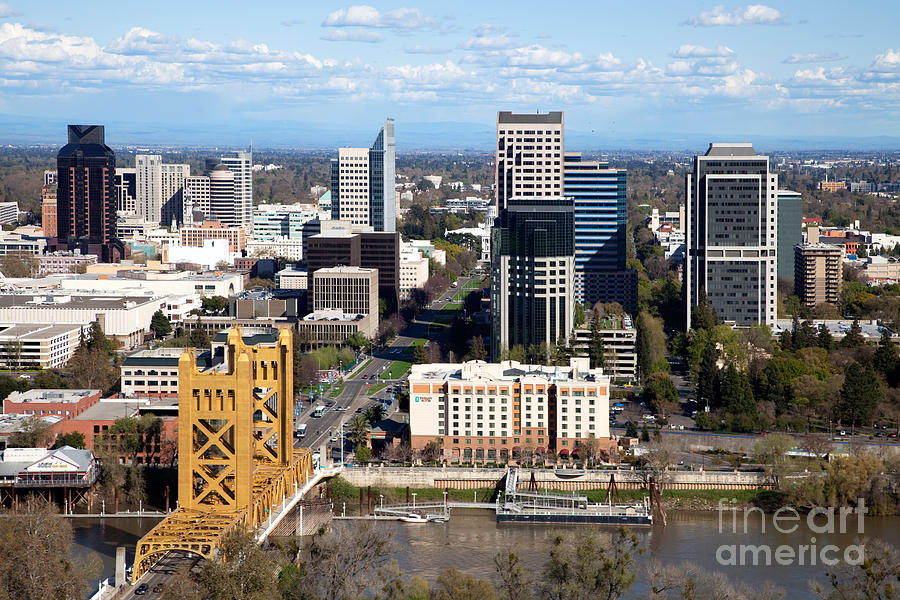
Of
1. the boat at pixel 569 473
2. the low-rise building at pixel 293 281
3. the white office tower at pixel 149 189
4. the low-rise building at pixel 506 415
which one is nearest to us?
the boat at pixel 569 473

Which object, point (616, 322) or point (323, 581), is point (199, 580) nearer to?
point (323, 581)

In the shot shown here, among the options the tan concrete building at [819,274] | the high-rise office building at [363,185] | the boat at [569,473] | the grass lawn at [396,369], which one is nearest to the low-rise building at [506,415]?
the boat at [569,473]

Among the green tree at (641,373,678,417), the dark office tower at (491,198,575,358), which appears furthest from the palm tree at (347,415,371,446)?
the dark office tower at (491,198,575,358)

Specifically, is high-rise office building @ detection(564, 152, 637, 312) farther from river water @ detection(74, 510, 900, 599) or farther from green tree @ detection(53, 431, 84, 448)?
green tree @ detection(53, 431, 84, 448)

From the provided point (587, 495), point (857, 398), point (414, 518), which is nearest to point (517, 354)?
point (857, 398)

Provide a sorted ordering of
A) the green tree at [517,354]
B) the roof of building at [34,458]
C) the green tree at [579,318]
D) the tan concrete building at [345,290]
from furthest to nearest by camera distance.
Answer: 1. the tan concrete building at [345,290]
2. the green tree at [579,318]
3. the green tree at [517,354]
4. the roof of building at [34,458]

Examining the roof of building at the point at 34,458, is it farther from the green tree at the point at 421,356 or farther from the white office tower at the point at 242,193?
the white office tower at the point at 242,193

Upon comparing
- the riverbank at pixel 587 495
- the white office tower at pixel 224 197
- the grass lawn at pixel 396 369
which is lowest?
the riverbank at pixel 587 495
